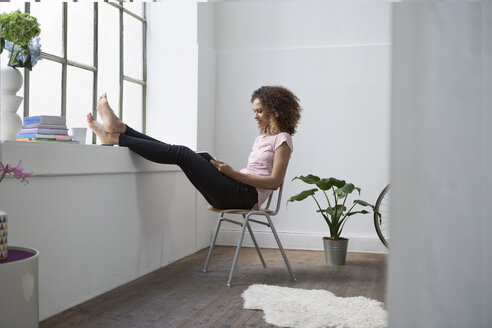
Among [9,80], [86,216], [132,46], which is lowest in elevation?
[86,216]

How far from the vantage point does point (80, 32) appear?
303cm

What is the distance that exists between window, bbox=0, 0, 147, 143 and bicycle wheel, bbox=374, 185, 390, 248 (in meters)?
1.91

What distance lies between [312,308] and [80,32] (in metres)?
2.11

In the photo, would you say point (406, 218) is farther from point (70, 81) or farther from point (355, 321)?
point (70, 81)

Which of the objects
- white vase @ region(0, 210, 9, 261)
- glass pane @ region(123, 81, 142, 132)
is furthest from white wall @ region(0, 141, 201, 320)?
glass pane @ region(123, 81, 142, 132)

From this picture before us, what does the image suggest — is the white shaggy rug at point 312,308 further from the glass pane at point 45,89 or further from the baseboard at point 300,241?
the glass pane at point 45,89

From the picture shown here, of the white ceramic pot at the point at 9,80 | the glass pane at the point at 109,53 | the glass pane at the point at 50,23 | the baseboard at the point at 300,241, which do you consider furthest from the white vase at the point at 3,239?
the baseboard at the point at 300,241

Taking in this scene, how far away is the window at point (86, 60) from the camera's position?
2.72 meters

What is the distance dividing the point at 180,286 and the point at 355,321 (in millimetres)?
1053

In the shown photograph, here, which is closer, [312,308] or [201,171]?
[312,308]

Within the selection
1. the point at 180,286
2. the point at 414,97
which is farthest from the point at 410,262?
the point at 180,286

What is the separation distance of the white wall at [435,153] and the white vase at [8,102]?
172 cm

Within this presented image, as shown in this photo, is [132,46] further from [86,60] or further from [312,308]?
[312,308]

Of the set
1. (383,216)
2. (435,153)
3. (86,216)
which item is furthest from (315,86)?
(435,153)
